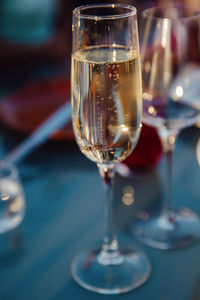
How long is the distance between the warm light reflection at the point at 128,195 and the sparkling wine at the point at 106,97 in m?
0.20

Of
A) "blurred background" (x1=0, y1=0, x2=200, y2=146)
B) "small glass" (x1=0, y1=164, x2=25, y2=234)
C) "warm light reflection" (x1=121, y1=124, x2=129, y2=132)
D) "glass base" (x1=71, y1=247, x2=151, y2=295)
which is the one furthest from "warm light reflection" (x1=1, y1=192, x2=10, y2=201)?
"blurred background" (x1=0, y1=0, x2=200, y2=146)

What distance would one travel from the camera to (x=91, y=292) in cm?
60

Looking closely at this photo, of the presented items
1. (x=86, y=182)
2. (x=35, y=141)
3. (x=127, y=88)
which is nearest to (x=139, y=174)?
(x=86, y=182)

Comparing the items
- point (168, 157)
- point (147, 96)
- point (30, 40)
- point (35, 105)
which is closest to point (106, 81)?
point (147, 96)

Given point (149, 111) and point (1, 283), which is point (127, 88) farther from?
point (1, 283)

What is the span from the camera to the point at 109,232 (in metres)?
0.67

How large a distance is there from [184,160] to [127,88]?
34cm

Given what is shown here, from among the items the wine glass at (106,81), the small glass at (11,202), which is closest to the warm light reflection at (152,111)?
the wine glass at (106,81)

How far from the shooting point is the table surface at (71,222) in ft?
1.97

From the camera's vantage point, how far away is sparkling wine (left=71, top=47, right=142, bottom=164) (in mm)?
549

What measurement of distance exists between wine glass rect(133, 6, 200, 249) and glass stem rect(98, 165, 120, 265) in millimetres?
46

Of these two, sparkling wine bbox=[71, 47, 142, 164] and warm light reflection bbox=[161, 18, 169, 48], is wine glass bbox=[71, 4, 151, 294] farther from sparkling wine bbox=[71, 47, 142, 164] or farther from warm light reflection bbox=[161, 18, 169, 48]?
warm light reflection bbox=[161, 18, 169, 48]

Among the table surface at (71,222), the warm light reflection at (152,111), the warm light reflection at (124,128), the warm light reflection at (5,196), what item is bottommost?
the table surface at (71,222)

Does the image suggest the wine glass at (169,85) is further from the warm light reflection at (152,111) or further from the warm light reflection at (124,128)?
the warm light reflection at (124,128)
